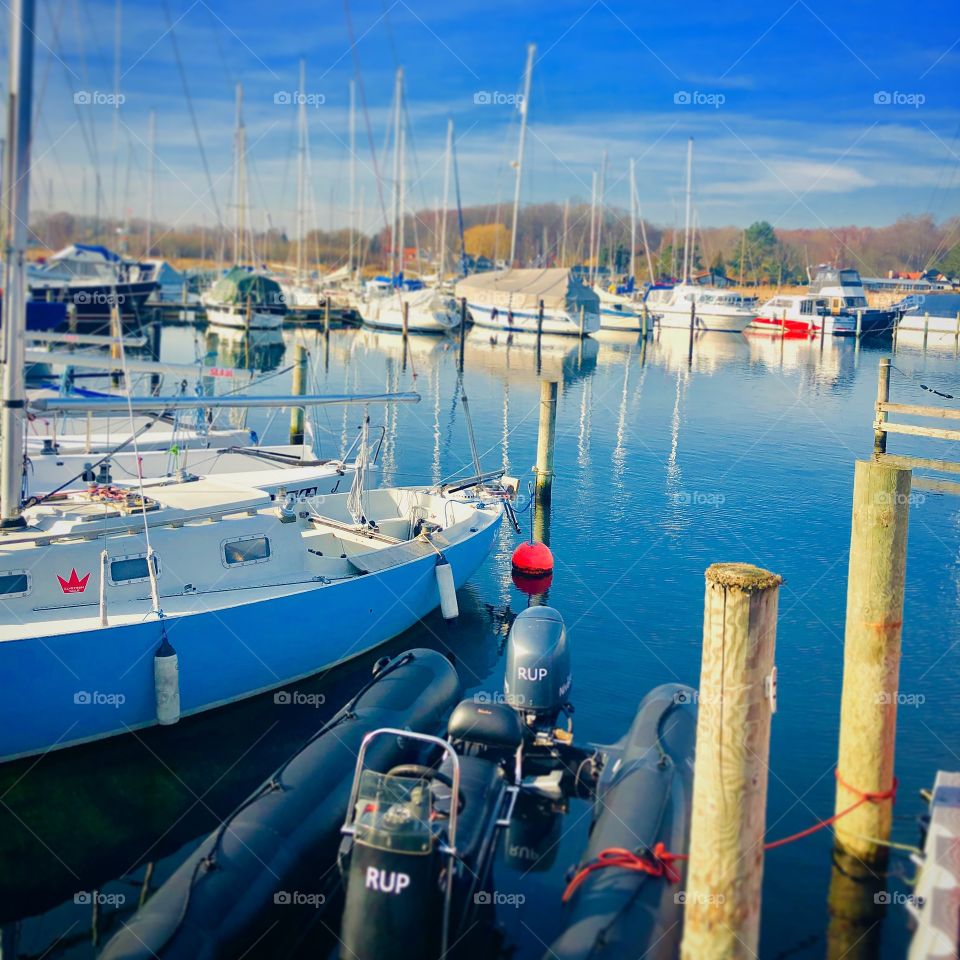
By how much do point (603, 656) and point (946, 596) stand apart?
779cm

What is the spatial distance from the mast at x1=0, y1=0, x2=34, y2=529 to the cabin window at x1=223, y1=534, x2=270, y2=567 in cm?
323

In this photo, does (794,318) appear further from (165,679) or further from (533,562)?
(165,679)

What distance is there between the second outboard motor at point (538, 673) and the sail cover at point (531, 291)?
69090mm

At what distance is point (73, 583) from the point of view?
13422 millimetres

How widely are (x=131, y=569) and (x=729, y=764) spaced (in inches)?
361

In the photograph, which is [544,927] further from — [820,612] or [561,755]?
[820,612]

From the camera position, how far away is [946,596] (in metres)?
20.0

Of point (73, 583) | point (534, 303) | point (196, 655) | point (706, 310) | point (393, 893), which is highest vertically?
point (706, 310)

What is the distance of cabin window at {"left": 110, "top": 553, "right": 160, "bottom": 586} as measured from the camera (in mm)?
13702

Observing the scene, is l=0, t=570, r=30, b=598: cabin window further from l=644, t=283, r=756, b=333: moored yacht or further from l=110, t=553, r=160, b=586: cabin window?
l=644, t=283, r=756, b=333: moored yacht

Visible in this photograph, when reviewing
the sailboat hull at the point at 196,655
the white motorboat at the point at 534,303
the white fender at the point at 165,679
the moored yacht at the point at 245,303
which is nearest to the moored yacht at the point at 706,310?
the white motorboat at the point at 534,303

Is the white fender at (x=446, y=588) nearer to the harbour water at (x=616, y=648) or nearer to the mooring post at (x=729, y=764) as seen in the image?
the harbour water at (x=616, y=648)

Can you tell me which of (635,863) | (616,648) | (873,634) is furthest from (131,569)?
(873,634)

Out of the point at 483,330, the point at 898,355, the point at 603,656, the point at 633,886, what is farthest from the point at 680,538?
the point at 483,330
